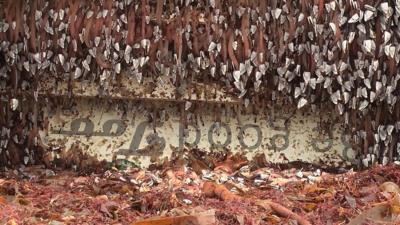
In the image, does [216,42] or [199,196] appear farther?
[216,42]

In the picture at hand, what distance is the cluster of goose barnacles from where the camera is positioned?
219 inches

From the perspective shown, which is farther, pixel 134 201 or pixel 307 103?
pixel 307 103

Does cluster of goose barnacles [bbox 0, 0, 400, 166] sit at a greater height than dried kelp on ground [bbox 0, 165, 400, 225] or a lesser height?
greater

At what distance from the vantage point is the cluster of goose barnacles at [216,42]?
18.3 feet

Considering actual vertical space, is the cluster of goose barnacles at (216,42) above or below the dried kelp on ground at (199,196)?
above

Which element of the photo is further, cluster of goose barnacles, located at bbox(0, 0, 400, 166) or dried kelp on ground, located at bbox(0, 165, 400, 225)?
cluster of goose barnacles, located at bbox(0, 0, 400, 166)

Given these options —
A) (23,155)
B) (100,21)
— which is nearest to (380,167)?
(100,21)

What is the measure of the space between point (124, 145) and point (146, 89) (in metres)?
0.51

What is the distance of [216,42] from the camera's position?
5.61 meters

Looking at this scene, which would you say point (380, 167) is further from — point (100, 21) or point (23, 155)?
point (23, 155)

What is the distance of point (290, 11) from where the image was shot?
564cm

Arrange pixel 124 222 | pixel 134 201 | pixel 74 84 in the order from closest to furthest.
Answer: pixel 124 222 < pixel 134 201 < pixel 74 84

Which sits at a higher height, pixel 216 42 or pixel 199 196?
pixel 216 42

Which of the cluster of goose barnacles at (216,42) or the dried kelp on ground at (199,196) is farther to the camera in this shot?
the cluster of goose barnacles at (216,42)
